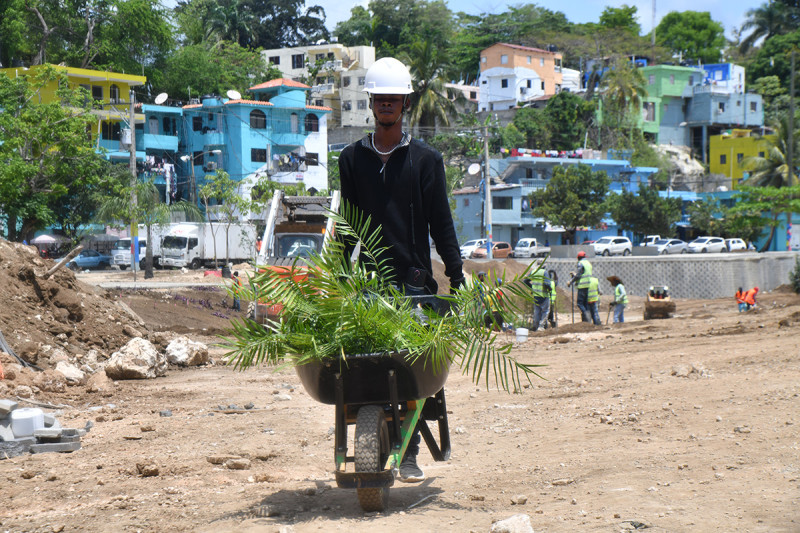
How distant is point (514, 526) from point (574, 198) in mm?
55225

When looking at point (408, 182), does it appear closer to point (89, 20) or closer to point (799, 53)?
point (89, 20)

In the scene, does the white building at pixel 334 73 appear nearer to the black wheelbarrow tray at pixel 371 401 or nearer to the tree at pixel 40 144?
the tree at pixel 40 144

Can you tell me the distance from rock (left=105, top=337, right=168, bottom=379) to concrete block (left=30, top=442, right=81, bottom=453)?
4643 millimetres

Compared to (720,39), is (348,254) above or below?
below

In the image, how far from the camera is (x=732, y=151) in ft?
260

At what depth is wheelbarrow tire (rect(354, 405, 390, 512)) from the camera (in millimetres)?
4105

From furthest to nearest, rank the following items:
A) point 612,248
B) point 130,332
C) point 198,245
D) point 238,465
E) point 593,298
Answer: point 612,248 < point 198,245 < point 593,298 < point 130,332 < point 238,465

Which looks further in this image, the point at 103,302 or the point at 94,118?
the point at 94,118

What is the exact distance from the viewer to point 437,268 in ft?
104

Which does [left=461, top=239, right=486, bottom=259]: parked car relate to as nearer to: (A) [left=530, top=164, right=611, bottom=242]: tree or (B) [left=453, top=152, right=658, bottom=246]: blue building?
(B) [left=453, top=152, right=658, bottom=246]: blue building

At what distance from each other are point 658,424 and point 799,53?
278 ft

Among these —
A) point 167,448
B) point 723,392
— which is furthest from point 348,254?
point 723,392

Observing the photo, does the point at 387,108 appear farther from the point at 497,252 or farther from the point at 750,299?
the point at 497,252

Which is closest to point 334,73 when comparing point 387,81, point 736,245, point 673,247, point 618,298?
point 673,247
